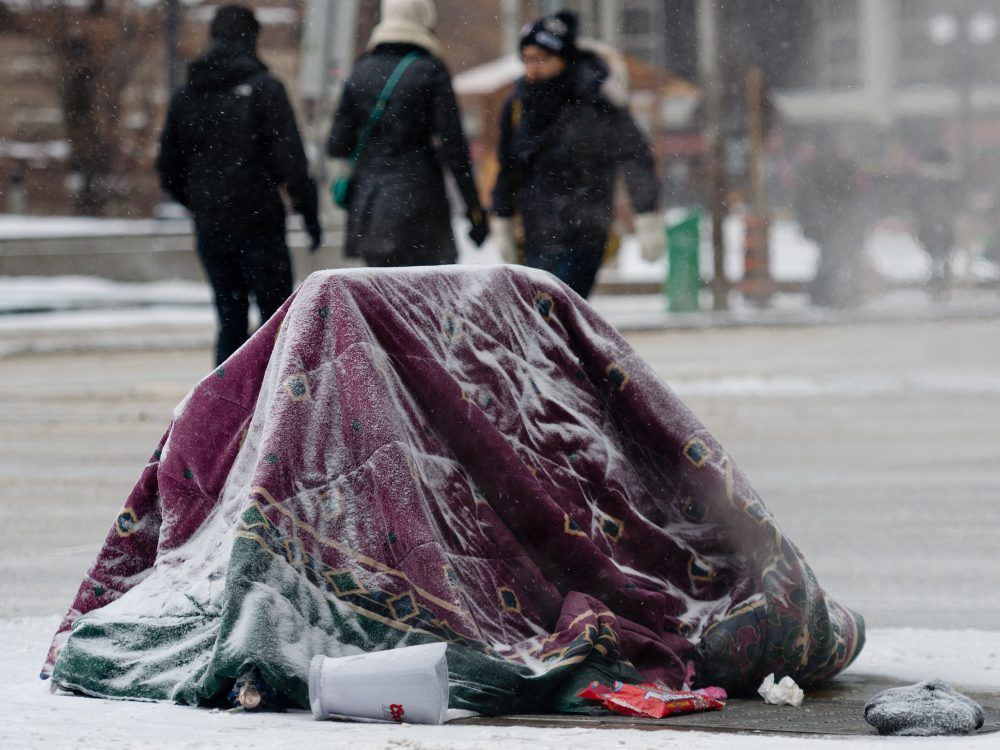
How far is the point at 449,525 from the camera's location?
12.6ft

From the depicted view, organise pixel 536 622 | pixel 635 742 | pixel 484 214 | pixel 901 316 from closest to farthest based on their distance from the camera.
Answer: pixel 635 742 → pixel 536 622 → pixel 484 214 → pixel 901 316

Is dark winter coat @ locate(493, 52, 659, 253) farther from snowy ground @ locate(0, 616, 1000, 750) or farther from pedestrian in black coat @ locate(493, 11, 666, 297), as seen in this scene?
snowy ground @ locate(0, 616, 1000, 750)

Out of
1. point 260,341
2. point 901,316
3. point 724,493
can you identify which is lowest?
point 901,316

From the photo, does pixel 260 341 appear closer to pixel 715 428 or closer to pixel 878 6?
pixel 715 428

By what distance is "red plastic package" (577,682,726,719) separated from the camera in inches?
144

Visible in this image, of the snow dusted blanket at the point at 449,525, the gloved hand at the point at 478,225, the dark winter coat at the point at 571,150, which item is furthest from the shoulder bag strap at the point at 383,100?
the snow dusted blanket at the point at 449,525

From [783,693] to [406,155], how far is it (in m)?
4.16

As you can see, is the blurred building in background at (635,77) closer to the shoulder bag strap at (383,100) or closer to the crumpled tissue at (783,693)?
the shoulder bag strap at (383,100)

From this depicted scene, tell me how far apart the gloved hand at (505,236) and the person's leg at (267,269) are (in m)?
0.99

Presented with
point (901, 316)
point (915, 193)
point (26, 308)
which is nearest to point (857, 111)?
point (915, 193)

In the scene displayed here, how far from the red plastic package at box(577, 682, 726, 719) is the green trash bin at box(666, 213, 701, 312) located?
13.9 meters

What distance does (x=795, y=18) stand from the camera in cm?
3950

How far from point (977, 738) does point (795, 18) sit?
37585 millimetres

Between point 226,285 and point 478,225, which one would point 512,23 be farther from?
point 478,225
